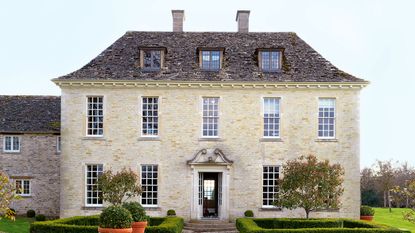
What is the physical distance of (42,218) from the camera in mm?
33594


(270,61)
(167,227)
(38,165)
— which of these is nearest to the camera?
(167,227)

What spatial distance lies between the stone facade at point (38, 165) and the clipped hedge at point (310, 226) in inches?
660

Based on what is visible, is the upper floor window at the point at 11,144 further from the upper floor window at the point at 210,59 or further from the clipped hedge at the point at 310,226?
the clipped hedge at the point at 310,226

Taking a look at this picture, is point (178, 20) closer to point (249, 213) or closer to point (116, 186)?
point (116, 186)

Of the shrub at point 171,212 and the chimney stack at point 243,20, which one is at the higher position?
the chimney stack at point 243,20

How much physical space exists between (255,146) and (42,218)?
48.0 ft

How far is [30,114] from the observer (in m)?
38.9

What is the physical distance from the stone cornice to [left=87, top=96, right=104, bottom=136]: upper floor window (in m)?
1.03

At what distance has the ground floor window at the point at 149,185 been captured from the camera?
32.0 m

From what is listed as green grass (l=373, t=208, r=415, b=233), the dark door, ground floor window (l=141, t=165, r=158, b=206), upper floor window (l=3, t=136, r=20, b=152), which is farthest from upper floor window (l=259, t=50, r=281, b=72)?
upper floor window (l=3, t=136, r=20, b=152)

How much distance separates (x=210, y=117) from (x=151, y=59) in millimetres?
5381

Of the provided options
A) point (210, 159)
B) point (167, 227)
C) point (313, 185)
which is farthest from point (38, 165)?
point (313, 185)

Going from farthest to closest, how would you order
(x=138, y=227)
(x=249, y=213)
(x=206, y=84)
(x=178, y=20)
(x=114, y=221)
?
(x=178, y=20)
(x=206, y=84)
(x=249, y=213)
(x=138, y=227)
(x=114, y=221)

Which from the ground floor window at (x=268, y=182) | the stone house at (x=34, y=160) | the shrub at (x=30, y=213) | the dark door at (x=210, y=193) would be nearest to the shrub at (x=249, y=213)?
the ground floor window at (x=268, y=182)
